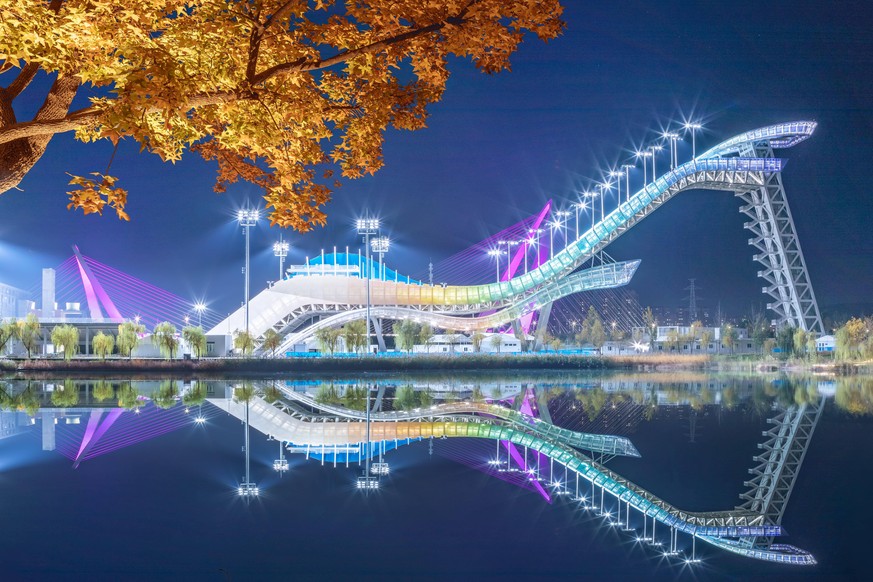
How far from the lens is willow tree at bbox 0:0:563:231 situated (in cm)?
568

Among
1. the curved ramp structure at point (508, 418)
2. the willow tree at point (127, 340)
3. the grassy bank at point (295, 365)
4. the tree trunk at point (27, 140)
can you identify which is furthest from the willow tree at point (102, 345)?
the tree trunk at point (27, 140)

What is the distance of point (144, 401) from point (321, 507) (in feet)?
54.3

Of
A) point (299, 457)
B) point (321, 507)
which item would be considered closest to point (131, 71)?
point (321, 507)

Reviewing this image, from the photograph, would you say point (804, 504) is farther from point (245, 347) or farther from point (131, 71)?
point (245, 347)

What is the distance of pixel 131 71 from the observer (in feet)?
18.8

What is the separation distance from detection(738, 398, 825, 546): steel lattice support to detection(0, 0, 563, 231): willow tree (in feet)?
19.0

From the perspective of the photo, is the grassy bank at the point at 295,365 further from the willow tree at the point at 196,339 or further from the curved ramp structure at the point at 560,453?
the curved ramp structure at the point at 560,453

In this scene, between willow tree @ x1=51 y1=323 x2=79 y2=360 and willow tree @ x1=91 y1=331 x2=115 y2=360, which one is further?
→ willow tree @ x1=51 y1=323 x2=79 y2=360

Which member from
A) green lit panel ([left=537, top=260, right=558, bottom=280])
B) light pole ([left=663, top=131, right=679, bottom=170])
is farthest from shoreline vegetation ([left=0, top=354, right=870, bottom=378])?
light pole ([left=663, top=131, right=679, bottom=170])

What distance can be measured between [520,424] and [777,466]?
20.4 ft

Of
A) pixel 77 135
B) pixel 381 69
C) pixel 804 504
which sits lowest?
pixel 804 504

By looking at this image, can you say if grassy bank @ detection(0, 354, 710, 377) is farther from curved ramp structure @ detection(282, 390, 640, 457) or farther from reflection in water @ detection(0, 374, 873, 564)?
curved ramp structure @ detection(282, 390, 640, 457)

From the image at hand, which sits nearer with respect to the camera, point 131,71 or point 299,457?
point 131,71

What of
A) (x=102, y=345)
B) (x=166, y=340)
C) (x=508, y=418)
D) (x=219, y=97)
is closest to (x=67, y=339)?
(x=102, y=345)
